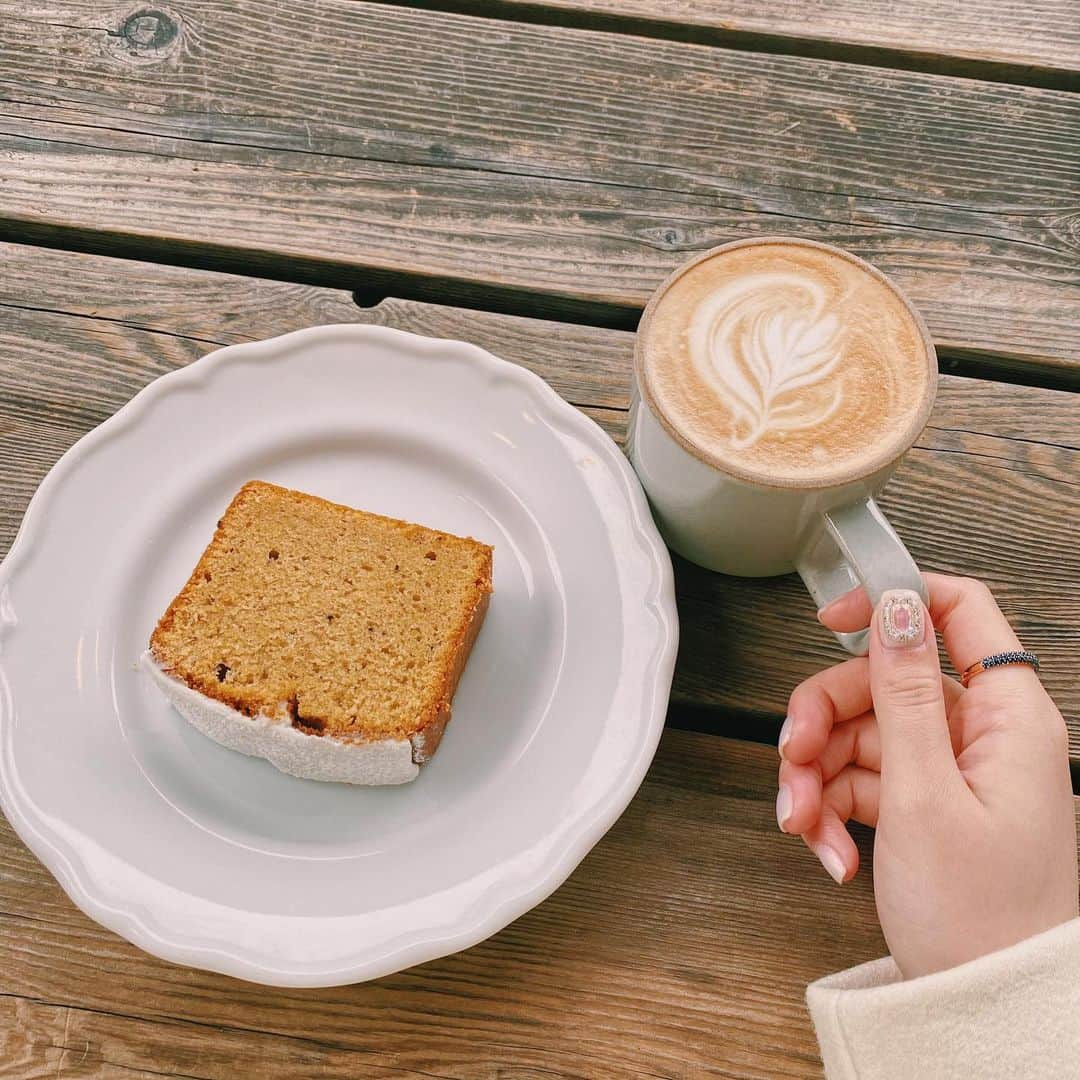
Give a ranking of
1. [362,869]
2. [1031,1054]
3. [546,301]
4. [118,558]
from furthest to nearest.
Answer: [546,301]
[118,558]
[362,869]
[1031,1054]

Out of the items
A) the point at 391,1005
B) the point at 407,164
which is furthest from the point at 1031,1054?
the point at 407,164

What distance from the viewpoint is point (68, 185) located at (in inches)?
57.6

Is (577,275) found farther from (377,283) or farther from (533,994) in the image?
(533,994)

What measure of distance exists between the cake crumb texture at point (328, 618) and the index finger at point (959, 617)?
1.35ft

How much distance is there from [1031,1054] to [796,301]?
2.61 feet

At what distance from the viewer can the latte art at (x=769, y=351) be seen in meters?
1.05

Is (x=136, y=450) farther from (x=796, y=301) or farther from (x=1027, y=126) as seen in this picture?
(x=1027, y=126)

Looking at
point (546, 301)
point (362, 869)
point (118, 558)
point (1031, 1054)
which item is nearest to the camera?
point (1031, 1054)

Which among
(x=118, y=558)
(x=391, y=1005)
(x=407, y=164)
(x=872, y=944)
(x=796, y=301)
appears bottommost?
(x=391, y=1005)

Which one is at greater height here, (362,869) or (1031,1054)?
(1031,1054)

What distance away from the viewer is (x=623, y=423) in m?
1.34

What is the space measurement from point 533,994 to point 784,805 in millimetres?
363

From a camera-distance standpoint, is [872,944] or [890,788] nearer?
[890,788]

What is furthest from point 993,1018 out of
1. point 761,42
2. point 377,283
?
point 761,42
